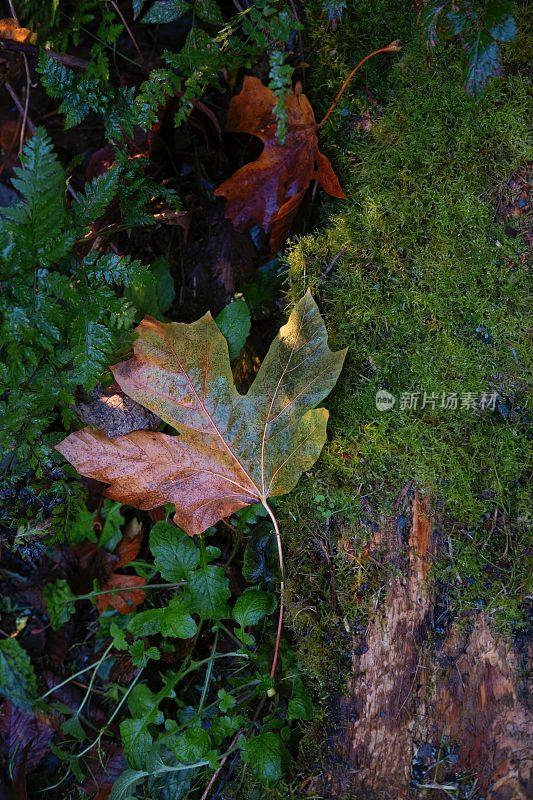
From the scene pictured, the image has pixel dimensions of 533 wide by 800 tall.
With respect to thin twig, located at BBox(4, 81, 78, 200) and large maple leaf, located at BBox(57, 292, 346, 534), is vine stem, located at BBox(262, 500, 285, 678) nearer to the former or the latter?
large maple leaf, located at BBox(57, 292, 346, 534)

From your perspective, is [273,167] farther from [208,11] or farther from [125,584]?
[125,584]

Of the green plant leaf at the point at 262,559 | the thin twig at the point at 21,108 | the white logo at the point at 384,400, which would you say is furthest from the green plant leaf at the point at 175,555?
the thin twig at the point at 21,108

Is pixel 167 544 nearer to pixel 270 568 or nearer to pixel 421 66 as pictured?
pixel 270 568

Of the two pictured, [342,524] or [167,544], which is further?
[167,544]

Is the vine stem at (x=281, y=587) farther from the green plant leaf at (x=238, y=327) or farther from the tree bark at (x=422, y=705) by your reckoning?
the green plant leaf at (x=238, y=327)

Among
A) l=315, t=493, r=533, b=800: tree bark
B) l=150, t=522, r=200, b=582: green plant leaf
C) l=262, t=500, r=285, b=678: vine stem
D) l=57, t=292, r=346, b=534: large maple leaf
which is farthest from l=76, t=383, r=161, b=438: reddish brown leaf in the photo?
l=315, t=493, r=533, b=800: tree bark

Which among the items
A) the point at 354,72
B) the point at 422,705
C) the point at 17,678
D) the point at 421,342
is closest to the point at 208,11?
the point at 354,72

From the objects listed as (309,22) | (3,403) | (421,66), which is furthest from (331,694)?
(309,22)
